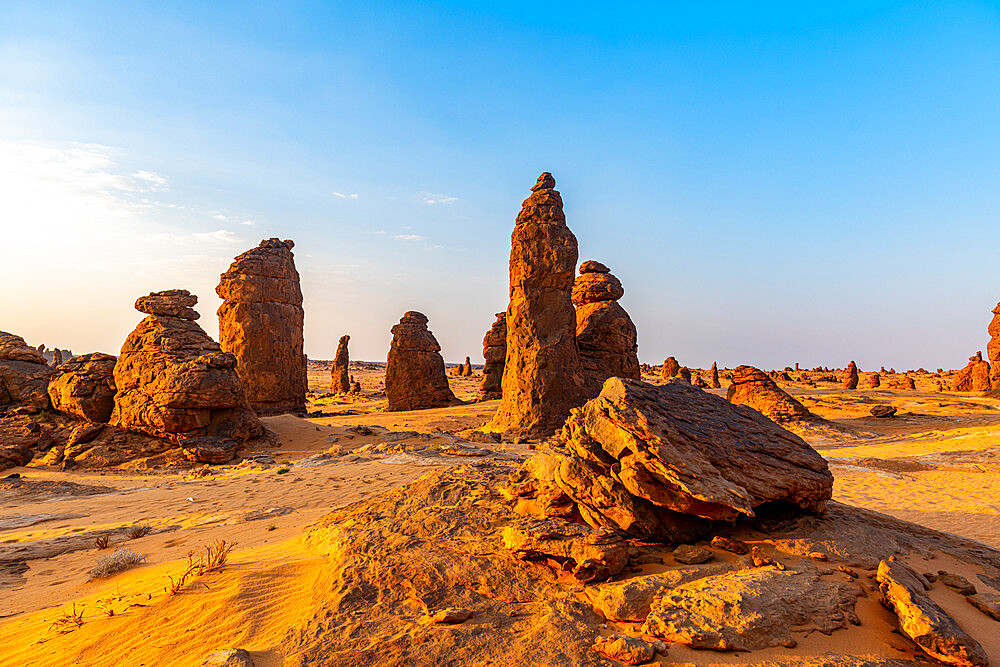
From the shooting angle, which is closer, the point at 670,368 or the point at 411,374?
the point at 411,374

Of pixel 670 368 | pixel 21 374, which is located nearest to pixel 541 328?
pixel 21 374

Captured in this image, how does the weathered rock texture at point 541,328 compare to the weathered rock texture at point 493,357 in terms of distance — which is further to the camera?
the weathered rock texture at point 493,357

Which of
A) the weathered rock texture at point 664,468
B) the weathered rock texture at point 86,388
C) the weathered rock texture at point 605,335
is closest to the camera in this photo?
the weathered rock texture at point 664,468

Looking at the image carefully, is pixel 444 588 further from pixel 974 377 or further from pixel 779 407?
pixel 974 377

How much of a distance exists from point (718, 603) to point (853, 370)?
144 ft

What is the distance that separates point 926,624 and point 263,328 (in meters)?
23.4

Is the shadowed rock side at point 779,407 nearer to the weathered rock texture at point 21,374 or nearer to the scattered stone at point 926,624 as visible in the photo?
the scattered stone at point 926,624

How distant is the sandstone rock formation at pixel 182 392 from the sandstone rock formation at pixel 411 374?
1085cm

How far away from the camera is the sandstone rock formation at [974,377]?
110ft

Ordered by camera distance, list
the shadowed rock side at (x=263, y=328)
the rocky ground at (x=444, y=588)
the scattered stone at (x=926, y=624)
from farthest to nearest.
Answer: the shadowed rock side at (x=263, y=328), the rocky ground at (x=444, y=588), the scattered stone at (x=926, y=624)

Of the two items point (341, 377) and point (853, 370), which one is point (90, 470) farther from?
point (853, 370)

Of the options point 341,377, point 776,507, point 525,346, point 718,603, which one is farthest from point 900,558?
point 341,377

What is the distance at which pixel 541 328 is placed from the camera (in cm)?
1667

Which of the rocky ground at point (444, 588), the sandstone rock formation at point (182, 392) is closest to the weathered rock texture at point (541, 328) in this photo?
the sandstone rock formation at point (182, 392)
